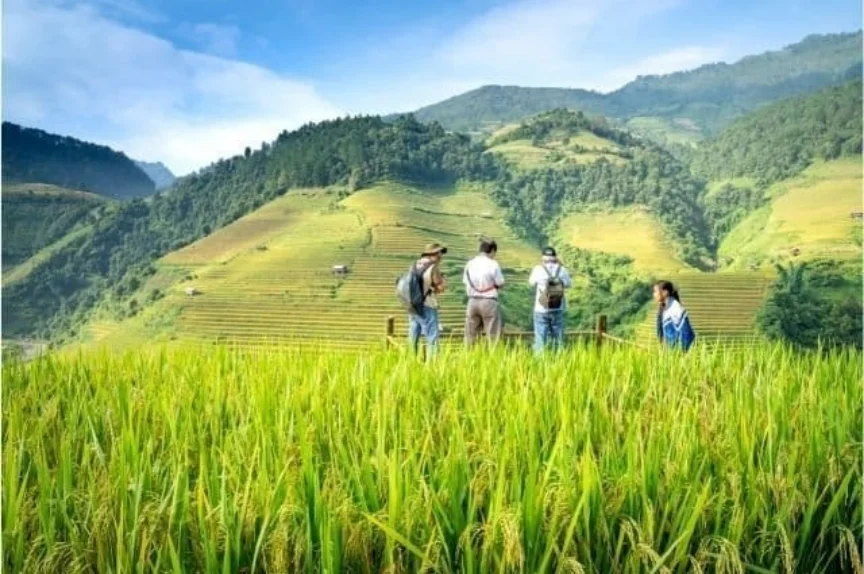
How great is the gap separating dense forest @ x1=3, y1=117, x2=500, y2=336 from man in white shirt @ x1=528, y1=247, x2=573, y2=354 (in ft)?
325

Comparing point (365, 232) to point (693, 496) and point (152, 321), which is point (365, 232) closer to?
point (152, 321)

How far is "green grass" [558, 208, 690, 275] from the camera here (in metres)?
89.8

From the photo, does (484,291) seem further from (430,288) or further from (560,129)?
(560,129)

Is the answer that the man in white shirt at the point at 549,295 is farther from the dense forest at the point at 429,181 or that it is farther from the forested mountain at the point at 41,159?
the forested mountain at the point at 41,159

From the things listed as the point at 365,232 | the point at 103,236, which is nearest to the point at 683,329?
the point at 365,232

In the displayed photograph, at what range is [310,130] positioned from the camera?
14475 cm

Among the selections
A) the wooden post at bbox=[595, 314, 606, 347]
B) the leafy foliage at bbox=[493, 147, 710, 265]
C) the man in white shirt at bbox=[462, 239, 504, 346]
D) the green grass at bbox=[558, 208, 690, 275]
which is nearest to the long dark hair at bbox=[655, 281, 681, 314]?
the man in white shirt at bbox=[462, 239, 504, 346]

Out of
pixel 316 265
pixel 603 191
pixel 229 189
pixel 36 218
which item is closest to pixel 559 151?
pixel 603 191

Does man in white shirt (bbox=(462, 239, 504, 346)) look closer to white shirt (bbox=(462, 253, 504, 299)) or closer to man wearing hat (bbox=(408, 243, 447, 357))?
white shirt (bbox=(462, 253, 504, 299))

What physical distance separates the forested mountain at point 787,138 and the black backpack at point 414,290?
374 ft

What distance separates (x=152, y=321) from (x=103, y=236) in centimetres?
5040

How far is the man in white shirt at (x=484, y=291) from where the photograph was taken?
26.9 feet

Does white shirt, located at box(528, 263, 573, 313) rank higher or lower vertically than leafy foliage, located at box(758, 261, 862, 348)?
higher

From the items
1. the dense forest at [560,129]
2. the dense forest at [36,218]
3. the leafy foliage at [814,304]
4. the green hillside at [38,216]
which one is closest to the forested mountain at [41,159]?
the green hillside at [38,216]
